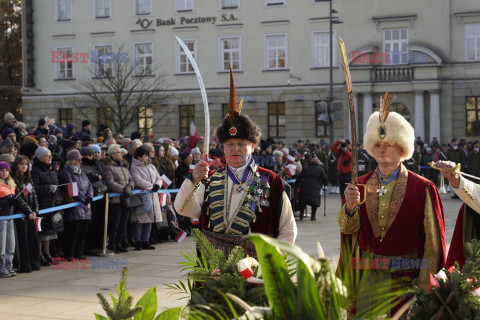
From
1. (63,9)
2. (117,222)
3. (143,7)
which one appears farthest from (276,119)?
(117,222)

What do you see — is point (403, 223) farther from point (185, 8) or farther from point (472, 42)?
point (185, 8)

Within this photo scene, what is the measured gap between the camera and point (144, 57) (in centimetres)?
4100

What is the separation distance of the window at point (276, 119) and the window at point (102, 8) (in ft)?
33.3

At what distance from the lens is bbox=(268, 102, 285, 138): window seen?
39750mm

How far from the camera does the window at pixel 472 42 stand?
36938 mm

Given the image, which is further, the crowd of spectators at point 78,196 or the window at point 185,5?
the window at point 185,5

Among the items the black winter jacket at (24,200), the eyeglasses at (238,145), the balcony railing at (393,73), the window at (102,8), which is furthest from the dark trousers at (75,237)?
the window at (102,8)

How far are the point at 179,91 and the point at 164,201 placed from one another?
2757 centimetres

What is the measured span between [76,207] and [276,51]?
28.9 m

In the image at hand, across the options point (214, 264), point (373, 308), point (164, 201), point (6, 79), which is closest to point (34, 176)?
point (164, 201)

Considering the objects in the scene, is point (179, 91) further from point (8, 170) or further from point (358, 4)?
point (8, 170)

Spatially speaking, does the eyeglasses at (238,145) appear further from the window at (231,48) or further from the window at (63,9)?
the window at (63,9)

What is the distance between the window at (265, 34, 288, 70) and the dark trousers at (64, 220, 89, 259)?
28506 millimetres

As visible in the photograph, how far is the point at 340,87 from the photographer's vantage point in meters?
38.0
